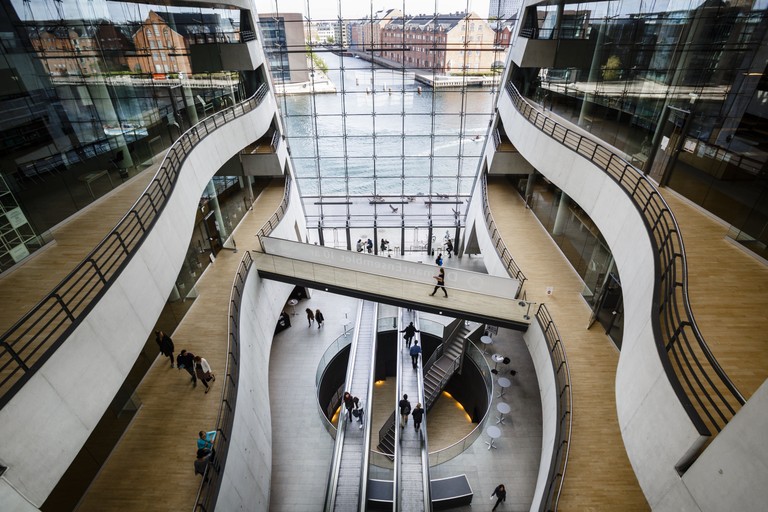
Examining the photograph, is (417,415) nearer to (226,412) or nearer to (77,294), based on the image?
(226,412)

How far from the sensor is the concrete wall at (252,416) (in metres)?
7.93

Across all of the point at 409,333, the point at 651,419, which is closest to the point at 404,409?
the point at 409,333

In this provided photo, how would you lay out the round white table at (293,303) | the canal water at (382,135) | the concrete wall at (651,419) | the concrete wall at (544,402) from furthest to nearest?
the canal water at (382,135) → the round white table at (293,303) → the concrete wall at (544,402) → the concrete wall at (651,419)

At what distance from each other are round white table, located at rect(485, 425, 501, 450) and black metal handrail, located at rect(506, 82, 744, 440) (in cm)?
729

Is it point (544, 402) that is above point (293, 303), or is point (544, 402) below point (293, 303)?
above

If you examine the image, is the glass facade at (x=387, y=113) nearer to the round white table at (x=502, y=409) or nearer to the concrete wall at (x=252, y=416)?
the concrete wall at (x=252, y=416)

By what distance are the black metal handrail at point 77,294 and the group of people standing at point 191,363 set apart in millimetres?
2540

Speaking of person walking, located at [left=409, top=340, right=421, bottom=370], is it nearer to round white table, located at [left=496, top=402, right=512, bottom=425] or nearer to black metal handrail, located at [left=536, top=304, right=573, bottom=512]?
round white table, located at [left=496, top=402, right=512, bottom=425]

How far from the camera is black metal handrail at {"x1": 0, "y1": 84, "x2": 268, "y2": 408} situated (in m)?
4.56

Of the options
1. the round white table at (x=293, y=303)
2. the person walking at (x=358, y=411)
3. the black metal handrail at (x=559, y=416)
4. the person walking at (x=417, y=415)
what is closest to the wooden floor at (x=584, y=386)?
the black metal handrail at (x=559, y=416)

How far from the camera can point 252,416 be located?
952cm

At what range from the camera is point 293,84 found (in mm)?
20000

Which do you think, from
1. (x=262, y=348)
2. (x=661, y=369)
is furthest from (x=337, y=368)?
(x=661, y=369)

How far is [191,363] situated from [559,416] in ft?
26.5
